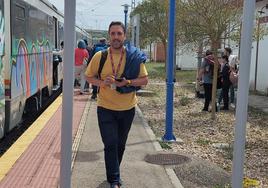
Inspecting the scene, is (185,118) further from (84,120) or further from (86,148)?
(86,148)

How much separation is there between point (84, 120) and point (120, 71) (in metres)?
5.79

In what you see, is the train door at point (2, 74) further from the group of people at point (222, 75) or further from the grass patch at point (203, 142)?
the group of people at point (222, 75)

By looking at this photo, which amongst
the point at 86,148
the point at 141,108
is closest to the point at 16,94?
the point at 86,148

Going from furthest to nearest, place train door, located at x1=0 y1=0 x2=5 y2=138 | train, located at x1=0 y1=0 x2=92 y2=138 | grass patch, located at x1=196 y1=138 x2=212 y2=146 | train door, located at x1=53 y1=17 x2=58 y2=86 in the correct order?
train door, located at x1=53 y1=17 x2=58 y2=86 < grass patch, located at x1=196 y1=138 x2=212 y2=146 < train, located at x1=0 y1=0 x2=92 y2=138 < train door, located at x1=0 y1=0 x2=5 y2=138

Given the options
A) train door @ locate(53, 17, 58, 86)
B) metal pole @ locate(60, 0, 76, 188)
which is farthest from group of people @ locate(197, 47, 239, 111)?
metal pole @ locate(60, 0, 76, 188)

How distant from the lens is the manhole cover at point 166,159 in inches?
288

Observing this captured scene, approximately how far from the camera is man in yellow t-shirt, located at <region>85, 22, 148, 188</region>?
213 inches

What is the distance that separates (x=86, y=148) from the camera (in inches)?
321

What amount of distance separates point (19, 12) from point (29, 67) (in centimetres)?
160

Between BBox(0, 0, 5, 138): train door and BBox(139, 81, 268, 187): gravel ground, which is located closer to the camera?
BBox(0, 0, 5, 138): train door

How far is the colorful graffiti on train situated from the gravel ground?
282cm

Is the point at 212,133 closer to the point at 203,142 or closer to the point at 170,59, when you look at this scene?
the point at 203,142

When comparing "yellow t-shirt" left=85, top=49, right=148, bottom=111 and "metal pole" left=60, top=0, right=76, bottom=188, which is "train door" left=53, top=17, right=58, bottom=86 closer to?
"yellow t-shirt" left=85, top=49, right=148, bottom=111

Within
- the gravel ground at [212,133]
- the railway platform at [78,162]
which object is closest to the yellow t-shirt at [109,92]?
the railway platform at [78,162]
